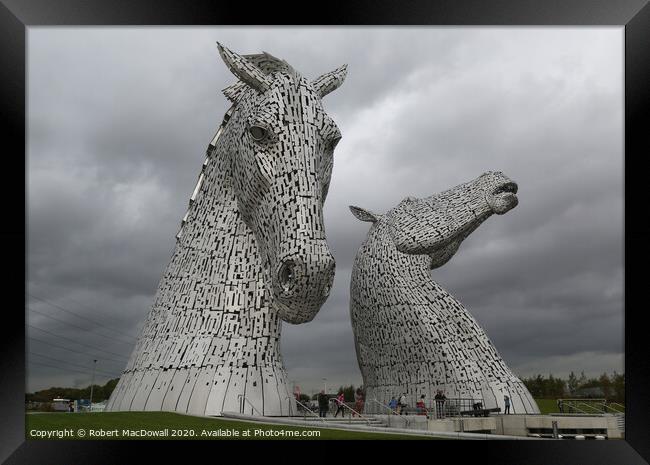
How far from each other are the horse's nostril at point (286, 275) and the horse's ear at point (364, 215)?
398 inches

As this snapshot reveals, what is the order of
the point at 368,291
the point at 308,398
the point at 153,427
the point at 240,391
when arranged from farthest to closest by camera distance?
1. the point at 368,291
2. the point at 308,398
3. the point at 240,391
4. the point at 153,427

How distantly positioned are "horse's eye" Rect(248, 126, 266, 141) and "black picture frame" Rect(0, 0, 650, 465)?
1.07m

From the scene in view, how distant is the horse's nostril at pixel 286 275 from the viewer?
6.49 metres

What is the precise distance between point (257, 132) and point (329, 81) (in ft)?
4.90

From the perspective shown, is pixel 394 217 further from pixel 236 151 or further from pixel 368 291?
pixel 236 151

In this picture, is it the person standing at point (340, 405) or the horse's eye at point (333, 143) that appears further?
the person standing at point (340, 405)

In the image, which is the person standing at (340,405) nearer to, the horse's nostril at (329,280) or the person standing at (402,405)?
the person standing at (402,405)

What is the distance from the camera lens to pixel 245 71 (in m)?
7.29

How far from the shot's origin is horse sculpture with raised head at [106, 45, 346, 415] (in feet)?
22.1

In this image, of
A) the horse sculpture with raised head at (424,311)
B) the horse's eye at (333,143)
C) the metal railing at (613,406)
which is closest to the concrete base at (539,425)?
the horse sculpture with raised head at (424,311)
